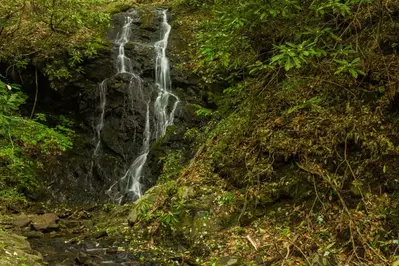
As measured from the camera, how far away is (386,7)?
543 centimetres

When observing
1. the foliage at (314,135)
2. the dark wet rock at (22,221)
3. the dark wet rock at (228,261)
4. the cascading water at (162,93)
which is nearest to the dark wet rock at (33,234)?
the dark wet rock at (22,221)

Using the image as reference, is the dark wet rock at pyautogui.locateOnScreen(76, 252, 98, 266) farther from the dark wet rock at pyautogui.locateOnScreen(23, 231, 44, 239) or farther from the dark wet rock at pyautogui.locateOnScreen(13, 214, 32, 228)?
the dark wet rock at pyautogui.locateOnScreen(13, 214, 32, 228)

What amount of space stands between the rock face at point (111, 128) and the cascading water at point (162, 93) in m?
0.19

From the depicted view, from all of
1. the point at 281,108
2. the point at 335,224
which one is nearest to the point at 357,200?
the point at 335,224

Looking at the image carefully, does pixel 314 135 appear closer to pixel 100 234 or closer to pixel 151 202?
pixel 151 202

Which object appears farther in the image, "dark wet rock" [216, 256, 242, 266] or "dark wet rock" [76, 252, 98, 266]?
"dark wet rock" [76, 252, 98, 266]

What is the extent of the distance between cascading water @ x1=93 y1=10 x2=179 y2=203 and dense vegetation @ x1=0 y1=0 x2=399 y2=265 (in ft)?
13.7

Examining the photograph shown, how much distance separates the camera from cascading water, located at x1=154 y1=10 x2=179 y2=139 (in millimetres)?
13305

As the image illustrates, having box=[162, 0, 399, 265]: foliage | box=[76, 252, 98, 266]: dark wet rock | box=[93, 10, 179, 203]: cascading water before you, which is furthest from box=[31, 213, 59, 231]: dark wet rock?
box=[162, 0, 399, 265]: foliage

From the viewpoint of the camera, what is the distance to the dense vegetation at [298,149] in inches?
189

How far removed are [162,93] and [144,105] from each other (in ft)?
2.51

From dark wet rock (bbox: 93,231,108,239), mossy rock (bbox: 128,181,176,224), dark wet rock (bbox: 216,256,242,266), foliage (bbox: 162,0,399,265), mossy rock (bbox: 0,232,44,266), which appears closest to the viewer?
mossy rock (bbox: 0,232,44,266)

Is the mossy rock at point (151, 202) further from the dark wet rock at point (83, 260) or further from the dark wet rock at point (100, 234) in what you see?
the dark wet rock at point (83, 260)

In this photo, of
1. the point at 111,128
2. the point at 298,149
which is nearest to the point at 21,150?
the point at 111,128
